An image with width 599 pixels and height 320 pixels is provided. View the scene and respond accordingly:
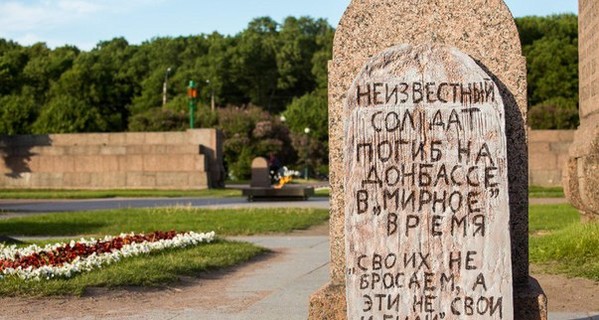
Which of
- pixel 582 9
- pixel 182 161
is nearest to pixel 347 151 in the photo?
pixel 582 9

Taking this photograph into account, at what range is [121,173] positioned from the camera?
126ft

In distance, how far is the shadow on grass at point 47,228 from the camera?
17297 mm

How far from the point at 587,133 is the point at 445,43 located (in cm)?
685

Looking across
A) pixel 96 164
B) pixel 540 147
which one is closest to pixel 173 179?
pixel 96 164

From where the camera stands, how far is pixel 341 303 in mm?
5559

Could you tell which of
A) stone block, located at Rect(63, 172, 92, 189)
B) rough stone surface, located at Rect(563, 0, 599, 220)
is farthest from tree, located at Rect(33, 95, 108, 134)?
rough stone surface, located at Rect(563, 0, 599, 220)

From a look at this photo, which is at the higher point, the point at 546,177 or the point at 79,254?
the point at 546,177

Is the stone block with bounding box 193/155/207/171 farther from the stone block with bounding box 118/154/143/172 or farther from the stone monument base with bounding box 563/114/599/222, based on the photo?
the stone monument base with bounding box 563/114/599/222

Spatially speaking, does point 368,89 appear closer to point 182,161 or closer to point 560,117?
point 182,161

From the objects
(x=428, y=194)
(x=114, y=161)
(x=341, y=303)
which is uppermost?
(x=114, y=161)

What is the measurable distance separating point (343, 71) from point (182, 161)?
Answer: 3232 centimetres

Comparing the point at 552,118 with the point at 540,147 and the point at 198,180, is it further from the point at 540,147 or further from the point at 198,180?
the point at 198,180

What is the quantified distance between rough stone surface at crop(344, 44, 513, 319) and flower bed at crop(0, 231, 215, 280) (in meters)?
5.24

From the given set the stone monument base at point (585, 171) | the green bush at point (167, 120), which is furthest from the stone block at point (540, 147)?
the green bush at point (167, 120)
